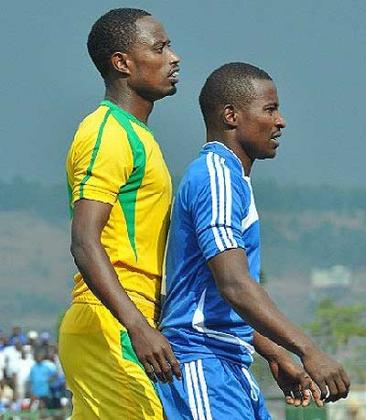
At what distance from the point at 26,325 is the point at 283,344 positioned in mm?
43841

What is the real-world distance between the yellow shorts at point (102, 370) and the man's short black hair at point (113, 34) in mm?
911

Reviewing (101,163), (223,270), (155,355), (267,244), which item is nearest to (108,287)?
(155,355)

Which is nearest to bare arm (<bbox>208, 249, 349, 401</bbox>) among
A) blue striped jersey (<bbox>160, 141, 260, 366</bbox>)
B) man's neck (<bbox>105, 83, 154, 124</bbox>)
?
blue striped jersey (<bbox>160, 141, 260, 366</bbox>)

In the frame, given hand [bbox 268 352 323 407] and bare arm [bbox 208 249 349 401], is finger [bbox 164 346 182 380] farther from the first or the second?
hand [bbox 268 352 323 407]

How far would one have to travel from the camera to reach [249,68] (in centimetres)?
635

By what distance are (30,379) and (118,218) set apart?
16961mm

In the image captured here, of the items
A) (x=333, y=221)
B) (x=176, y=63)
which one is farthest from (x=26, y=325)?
(x=176, y=63)

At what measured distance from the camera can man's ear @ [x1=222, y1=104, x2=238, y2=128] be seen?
6281 mm

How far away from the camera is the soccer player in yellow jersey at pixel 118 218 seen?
20.5 ft

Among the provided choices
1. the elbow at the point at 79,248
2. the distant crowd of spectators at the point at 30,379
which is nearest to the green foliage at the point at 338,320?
the distant crowd of spectators at the point at 30,379

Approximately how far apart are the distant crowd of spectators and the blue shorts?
16.0 meters

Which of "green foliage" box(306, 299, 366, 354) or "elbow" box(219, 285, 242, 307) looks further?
"green foliage" box(306, 299, 366, 354)

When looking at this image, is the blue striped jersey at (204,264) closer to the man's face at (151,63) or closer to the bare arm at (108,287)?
the bare arm at (108,287)

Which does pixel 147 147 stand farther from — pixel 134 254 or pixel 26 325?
pixel 26 325
